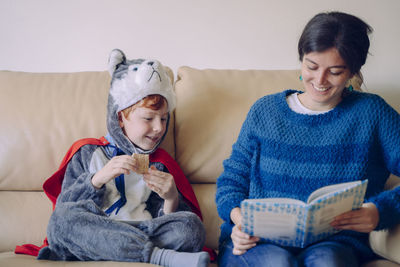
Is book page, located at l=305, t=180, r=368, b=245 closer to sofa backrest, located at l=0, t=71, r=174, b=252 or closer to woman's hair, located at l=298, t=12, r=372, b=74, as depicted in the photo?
woman's hair, located at l=298, t=12, r=372, b=74

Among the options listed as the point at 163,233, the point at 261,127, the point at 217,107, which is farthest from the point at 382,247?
the point at 217,107

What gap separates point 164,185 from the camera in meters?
1.46

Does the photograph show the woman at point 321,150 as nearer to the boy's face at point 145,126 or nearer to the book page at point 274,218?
the book page at point 274,218

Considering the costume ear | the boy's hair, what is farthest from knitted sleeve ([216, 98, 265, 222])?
the costume ear

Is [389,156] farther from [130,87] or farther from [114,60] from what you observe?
[114,60]

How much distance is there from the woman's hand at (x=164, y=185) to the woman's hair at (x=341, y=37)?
704 mm

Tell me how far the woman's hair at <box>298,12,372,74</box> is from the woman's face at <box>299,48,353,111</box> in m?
0.02

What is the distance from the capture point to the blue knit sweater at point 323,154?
1300 millimetres

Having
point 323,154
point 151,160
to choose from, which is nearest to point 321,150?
point 323,154

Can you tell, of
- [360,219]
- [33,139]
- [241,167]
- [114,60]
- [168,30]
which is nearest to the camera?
[360,219]

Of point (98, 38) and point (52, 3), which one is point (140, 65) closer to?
point (98, 38)

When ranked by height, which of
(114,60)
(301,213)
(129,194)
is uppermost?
(114,60)

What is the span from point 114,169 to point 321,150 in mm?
751

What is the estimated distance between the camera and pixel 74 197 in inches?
56.9
